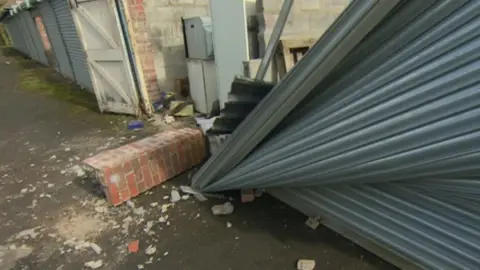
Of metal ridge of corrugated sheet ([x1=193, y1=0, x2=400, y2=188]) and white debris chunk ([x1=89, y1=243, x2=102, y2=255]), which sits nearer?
metal ridge of corrugated sheet ([x1=193, y1=0, x2=400, y2=188])

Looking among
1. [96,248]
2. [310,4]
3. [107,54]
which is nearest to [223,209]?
[96,248]

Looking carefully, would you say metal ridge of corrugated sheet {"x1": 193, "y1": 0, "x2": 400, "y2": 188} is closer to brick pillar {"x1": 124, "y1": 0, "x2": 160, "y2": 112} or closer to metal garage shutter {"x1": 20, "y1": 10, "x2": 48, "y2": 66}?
brick pillar {"x1": 124, "y1": 0, "x2": 160, "y2": 112}

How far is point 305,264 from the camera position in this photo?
169cm

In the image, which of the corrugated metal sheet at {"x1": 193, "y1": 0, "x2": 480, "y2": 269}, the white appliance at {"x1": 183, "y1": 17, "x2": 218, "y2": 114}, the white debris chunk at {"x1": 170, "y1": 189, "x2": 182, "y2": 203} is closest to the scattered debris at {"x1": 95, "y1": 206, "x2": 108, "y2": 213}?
the white debris chunk at {"x1": 170, "y1": 189, "x2": 182, "y2": 203}

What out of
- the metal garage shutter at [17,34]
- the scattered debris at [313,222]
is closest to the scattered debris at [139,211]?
the scattered debris at [313,222]

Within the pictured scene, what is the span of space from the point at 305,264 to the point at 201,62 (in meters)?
3.15

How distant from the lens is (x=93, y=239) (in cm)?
210

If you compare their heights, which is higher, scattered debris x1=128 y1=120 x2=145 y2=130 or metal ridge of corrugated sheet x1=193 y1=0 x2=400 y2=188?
metal ridge of corrugated sheet x1=193 y1=0 x2=400 y2=188

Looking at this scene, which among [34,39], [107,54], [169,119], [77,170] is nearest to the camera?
[77,170]

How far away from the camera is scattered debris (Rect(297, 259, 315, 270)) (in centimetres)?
168

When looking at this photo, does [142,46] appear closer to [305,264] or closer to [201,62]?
[201,62]

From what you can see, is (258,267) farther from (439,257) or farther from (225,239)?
(439,257)

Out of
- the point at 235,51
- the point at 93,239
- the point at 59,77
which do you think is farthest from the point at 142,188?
the point at 59,77

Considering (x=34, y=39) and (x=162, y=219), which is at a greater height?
(x=34, y=39)
